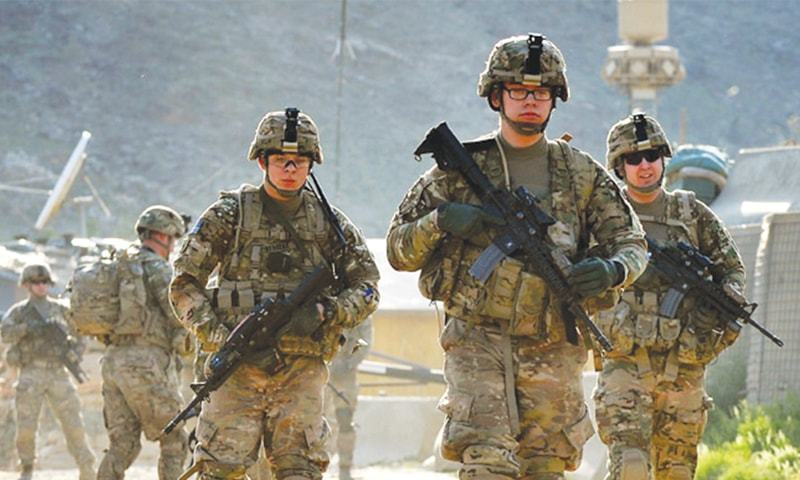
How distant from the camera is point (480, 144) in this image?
28.5ft

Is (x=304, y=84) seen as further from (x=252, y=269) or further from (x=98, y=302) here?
(x=252, y=269)

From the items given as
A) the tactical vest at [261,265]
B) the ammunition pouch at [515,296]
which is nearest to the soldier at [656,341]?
the tactical vest at [261,265]

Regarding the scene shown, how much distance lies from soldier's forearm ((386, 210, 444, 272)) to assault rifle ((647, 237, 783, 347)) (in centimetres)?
235

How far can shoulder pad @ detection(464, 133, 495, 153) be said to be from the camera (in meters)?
8.63

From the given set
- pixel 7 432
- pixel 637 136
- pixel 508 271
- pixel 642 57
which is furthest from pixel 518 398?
pixel 642 57

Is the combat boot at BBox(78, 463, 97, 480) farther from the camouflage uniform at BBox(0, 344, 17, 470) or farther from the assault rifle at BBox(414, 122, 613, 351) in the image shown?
the assault rifle at BBox(414, 122, 613, 351)

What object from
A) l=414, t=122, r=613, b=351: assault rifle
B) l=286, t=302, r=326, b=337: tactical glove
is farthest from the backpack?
l=414, t=122, r=613, b=351: assault rifle

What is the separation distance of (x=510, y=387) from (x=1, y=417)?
46.2 feet

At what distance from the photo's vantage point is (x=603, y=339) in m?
8.33

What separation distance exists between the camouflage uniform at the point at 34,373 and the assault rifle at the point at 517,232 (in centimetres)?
965

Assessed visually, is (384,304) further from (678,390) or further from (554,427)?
(554,427)

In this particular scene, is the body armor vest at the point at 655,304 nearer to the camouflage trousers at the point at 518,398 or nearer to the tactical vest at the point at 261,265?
the tactical vest at the point at 261,265

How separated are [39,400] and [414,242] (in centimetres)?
989

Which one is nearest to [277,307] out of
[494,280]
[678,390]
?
[494,280]
